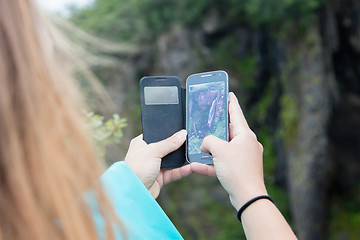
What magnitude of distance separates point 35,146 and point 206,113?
1.04 m

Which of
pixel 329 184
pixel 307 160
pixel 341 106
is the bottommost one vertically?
pixel 329 184

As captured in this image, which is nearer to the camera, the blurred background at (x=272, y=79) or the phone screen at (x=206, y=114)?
the phone screen at (x=206, y=114)

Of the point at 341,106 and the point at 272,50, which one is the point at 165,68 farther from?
the point at 341,106

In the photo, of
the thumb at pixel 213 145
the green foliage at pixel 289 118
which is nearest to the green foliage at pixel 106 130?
the thumb at pixel 213 145

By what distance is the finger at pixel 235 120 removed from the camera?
4.01 feet

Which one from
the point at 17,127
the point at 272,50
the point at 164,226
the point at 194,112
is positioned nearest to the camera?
the point at 17,127

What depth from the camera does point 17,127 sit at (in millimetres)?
572

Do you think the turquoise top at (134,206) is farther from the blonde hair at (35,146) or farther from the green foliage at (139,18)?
the green foliage at (139,18)

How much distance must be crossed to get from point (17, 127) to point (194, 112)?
1.06 m

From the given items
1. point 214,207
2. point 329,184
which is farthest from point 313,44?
point 214,207

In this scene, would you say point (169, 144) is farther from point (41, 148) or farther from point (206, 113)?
point (41, 148)

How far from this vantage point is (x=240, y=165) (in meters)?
1.06

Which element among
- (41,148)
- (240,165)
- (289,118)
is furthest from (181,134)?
(289,118)

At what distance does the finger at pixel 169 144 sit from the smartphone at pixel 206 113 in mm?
60
